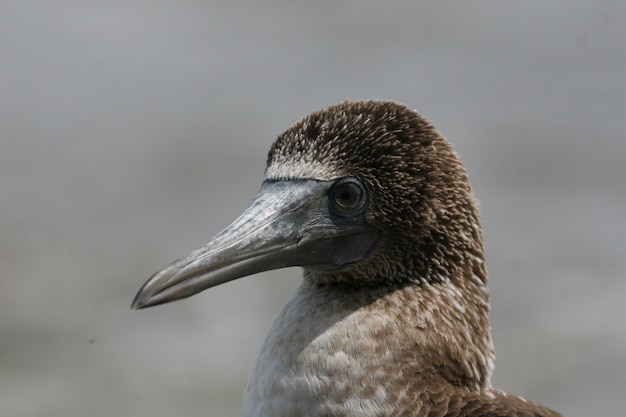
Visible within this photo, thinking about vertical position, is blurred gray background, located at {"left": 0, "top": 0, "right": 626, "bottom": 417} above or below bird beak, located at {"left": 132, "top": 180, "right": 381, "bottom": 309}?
above

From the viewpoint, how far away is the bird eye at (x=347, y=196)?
414 centimetres

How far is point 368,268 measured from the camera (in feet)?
13.9

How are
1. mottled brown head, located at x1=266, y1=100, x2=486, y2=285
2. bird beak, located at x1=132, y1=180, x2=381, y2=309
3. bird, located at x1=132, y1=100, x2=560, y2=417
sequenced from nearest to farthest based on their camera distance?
bird beak, located at x1=132, y1=180, x2=381, y2=309 → bird, located at x1=132, y1=100, x2=560, y2=417 → mottled brown head, located at x1=266, y1=100, x2=486, y2=285

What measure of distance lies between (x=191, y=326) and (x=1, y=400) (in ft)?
4.88

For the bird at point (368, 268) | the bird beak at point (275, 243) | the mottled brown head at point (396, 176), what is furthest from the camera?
the mottled brown head at point (396, 176)

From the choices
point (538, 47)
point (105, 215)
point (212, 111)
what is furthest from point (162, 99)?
point (538, 47)

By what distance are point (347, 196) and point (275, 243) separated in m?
0.32

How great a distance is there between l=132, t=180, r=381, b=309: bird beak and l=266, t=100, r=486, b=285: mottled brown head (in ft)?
0.18

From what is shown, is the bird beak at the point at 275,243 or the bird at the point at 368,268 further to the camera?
the bird at the point at 368,268

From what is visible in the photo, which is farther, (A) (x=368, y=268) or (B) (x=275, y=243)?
(A) (x=368, y=268)

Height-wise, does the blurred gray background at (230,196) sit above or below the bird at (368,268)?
above

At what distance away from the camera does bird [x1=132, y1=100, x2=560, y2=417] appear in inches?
156

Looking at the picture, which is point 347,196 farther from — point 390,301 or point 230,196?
point 230,196

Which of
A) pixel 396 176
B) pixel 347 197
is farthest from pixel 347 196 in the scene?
pixel 396 176
